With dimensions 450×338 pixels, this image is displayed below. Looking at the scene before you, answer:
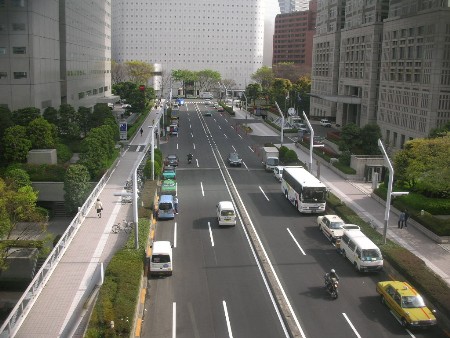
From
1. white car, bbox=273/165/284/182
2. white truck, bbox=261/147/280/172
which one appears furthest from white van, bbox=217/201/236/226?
white truck, bbox=261/147/280/172

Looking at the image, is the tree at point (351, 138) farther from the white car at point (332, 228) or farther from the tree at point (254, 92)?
the tree at point (254, 92)

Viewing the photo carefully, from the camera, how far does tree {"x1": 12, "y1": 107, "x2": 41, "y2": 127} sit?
51844mm

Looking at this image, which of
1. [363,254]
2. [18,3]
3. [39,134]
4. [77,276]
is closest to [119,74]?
[18,3]

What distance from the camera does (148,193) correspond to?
3984cm

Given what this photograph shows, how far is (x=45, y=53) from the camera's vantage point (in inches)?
2399

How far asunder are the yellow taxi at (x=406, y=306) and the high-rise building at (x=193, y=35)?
171 meters

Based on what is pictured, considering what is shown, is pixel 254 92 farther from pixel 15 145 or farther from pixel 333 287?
pixel 333 287

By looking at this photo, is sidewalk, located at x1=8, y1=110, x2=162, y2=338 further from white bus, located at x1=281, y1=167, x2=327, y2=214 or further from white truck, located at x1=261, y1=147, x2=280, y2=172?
white truck, located at x1=261, y1=147, x2=280, y2=172

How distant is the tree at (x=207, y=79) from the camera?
174875 mm

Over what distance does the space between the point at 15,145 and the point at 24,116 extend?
6.11m

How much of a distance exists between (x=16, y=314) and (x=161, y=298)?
6622mm

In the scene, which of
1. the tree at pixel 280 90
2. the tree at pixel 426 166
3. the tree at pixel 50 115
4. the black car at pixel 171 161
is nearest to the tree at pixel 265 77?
the tree at pixel 280 90

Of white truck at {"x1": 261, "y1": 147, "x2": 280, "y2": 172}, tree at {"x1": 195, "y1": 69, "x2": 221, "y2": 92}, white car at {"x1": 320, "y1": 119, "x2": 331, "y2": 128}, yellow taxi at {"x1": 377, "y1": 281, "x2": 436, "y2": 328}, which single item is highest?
tree at {"x1": 195, "y1": 69, "x2": 221, "y2": 92}

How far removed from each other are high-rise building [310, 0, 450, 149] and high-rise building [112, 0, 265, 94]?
96991 millimetres
